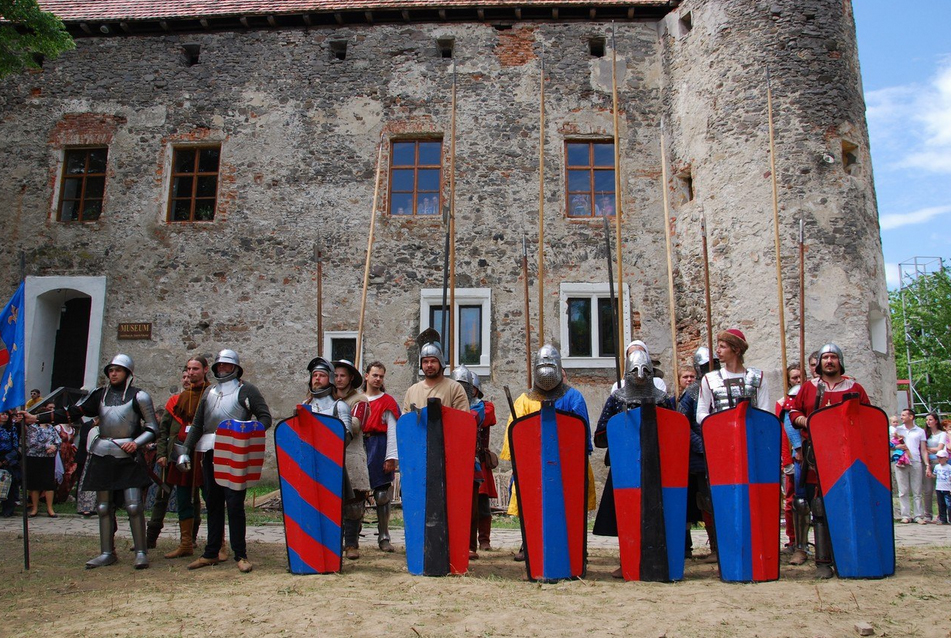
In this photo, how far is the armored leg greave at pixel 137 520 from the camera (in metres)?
5.48

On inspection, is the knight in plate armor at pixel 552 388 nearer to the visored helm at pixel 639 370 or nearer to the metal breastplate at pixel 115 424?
the visored helm at pixel 639 370

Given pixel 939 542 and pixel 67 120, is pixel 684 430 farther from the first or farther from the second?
pixel 67 120

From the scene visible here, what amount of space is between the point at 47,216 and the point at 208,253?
3.17m

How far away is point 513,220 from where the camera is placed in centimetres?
1334

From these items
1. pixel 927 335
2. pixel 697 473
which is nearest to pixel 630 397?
pixel 697 473

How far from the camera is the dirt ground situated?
Answer: 3592 mm

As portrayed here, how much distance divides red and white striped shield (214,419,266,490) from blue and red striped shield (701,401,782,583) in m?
3.06

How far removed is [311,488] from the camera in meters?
5.12

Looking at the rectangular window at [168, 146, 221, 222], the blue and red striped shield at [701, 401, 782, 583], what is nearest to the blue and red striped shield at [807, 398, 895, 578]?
the blue and red striped shield at [701, 401, 782, 583]

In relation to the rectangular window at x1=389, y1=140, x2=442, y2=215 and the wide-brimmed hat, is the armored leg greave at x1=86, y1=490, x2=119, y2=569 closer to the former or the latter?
the wide-brimmed hat

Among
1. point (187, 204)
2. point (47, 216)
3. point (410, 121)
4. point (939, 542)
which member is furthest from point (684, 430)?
point (47, 216)

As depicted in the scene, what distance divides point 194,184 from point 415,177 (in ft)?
13.3

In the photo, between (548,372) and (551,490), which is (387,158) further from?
(551,490)

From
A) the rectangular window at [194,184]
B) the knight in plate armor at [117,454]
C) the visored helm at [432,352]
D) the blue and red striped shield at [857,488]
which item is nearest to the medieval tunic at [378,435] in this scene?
the visored helm at [432,352]
